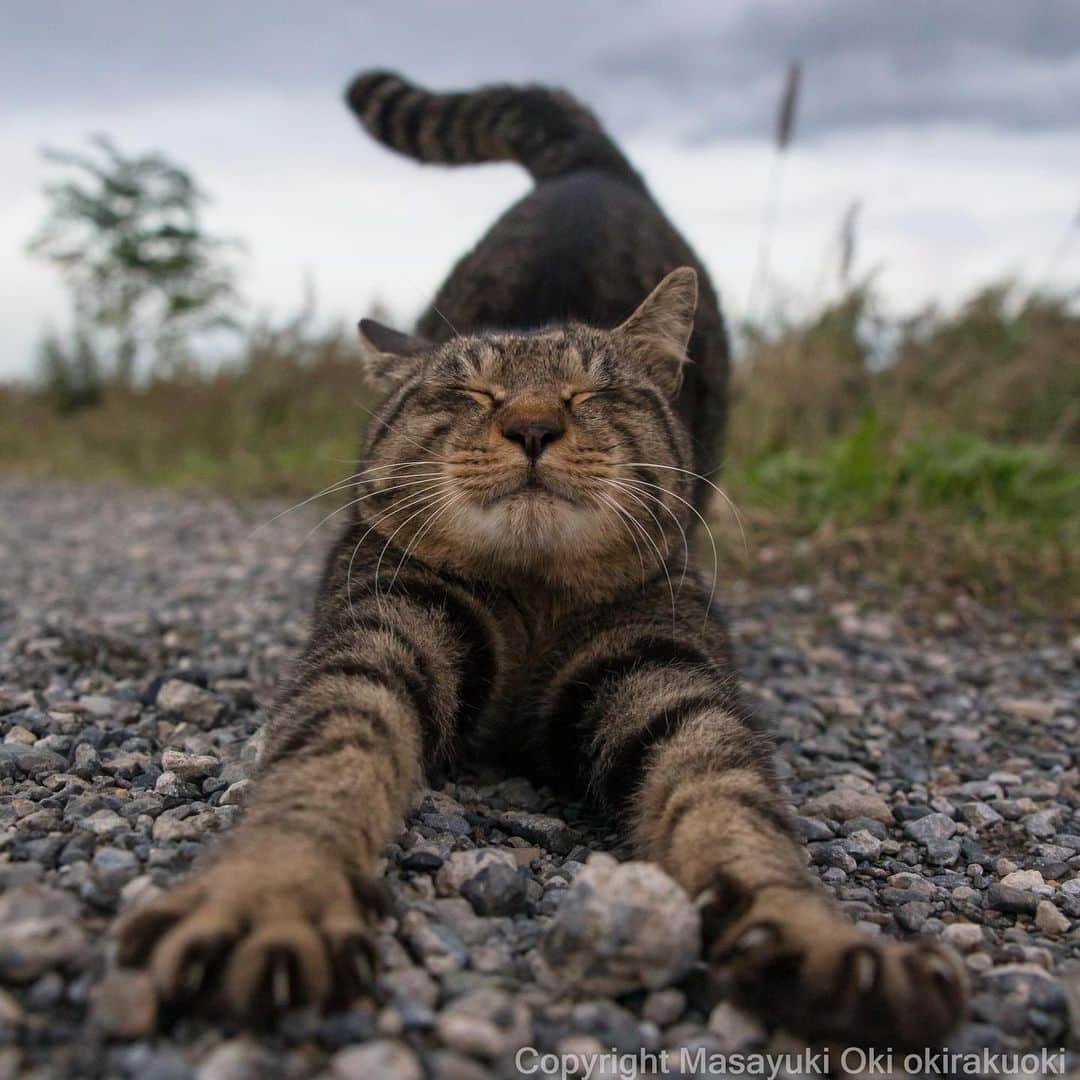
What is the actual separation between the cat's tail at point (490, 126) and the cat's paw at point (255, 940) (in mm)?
3835

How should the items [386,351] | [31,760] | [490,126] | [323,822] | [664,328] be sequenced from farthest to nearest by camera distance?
[490,126], [386,351], [664,328], [31,760], [323,822]

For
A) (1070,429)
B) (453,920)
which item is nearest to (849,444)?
(1070,429)

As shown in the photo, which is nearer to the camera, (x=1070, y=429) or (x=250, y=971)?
(x=250, y=971)

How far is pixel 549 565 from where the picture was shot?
102 inches

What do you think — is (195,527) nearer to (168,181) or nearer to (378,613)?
(378,613)

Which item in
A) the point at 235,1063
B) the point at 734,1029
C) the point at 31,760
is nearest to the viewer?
the point at 235,1063

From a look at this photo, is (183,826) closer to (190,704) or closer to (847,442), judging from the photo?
(190,704)

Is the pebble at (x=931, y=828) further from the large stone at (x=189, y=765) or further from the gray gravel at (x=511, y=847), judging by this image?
the large stone at (x=189, y=765)

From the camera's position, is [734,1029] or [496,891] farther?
[496,891]

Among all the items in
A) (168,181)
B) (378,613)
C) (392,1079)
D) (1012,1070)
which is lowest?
(1012,1070)

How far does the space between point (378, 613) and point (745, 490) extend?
3970 mm

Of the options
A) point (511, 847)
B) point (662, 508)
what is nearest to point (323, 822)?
point (511, 847)

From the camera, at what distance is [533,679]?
8.75 feet

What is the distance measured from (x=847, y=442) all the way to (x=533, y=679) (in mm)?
3882
